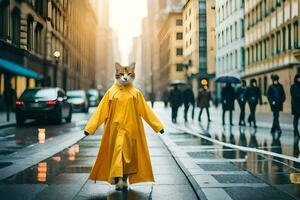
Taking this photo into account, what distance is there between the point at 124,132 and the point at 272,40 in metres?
35.0

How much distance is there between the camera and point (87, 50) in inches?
3322

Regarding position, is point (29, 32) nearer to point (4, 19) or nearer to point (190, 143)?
point (4, 19)

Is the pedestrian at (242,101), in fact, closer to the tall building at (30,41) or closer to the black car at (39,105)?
the black car at (39,105)

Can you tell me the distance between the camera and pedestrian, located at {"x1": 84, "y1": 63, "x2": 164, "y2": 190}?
5586mm

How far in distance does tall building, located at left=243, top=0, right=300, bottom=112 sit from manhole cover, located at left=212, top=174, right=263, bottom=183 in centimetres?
2653

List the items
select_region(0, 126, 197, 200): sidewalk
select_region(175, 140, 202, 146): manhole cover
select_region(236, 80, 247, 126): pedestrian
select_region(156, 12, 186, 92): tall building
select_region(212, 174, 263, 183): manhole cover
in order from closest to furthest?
select_region(0, 126, 197, 200): sidewalk, select_region(212, 174, 263, 183): manhole cover, select_region(175, 140, 202, 146): manhole cover, select_region(156, 12, 186, 92): tall building, select_region(236, 80, 247, 126): pedestrian

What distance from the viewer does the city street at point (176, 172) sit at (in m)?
5.61

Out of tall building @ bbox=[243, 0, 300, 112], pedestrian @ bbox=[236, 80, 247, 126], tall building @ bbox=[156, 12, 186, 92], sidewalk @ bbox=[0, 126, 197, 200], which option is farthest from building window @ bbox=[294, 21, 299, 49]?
sidewalk @ bbox=[0, 126, 197, 200]

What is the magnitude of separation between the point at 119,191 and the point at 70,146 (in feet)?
19.2

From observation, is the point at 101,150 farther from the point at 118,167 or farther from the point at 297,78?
the point at 297,78

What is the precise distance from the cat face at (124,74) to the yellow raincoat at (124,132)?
0.12 meters

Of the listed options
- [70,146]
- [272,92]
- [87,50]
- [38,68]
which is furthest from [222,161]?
[87,50]

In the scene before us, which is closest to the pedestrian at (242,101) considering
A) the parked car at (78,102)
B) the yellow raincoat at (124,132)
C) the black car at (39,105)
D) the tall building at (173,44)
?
the tall building at (173,44)

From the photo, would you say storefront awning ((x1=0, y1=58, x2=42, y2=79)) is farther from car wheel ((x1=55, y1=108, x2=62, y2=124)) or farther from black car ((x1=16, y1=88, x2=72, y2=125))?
car wheel ((x1=55, y1=108, x2=62, y2=124))
